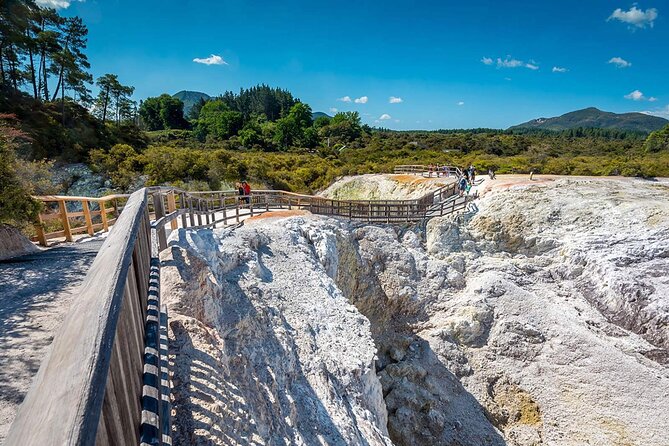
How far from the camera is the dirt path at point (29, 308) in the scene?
3506 millimetres

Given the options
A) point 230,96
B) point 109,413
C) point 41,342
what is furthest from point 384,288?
point 230,96

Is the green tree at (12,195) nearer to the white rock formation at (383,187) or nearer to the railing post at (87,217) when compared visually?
the railing post at (87,217)

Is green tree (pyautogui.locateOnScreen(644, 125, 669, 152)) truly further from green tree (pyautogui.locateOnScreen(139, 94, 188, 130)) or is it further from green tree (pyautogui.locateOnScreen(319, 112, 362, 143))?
green tree (pyautogui.locateOnScreen(139, 94, 188, 130))

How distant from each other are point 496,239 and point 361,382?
40.3ft

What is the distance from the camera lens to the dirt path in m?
3.51

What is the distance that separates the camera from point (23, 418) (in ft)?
3.38

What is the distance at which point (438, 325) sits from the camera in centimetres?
1496

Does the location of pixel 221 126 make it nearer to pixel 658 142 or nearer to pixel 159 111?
pixel 159 111

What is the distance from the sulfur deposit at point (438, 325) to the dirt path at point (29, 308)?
155cm

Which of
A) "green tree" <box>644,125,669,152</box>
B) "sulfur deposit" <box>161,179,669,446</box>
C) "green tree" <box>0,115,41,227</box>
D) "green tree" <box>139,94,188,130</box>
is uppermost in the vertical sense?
"green tree" <box>139,94,188,130</box>

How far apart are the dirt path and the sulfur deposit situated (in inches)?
60.9

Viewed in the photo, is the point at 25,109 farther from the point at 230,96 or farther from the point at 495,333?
the point at 230,96

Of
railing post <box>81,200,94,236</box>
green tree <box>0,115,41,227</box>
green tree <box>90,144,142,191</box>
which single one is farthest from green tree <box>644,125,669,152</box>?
green tree <box>0,115,41,227</box>

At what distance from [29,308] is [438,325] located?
1389 cm
